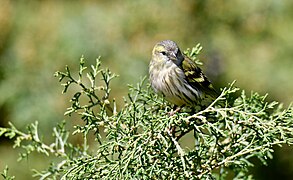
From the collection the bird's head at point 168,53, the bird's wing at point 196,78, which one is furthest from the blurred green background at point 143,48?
the bird's wing at point 196,78

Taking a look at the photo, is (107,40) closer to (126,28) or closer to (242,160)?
(126,28)

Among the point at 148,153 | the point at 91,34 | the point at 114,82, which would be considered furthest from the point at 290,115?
the point at 91,34

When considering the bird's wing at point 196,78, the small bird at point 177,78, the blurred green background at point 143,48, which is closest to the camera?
the small bird at point 177,78

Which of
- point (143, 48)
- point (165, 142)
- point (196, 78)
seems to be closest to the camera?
point (165, 142)

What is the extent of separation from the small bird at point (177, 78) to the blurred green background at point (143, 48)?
251 centimetres

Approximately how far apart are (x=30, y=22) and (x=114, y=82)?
1.28 meters

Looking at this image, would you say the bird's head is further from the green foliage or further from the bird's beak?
the green foliage

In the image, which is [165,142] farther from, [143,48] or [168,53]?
[143,48]

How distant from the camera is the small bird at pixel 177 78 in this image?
276 cm

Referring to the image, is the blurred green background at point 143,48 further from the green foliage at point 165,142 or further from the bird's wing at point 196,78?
the green foliage at point 165,142

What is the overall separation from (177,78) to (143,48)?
2811mm

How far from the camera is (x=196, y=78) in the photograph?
2.99 meters

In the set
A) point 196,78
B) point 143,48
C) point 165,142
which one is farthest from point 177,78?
point 143,48

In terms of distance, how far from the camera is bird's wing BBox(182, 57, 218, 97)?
9.51ft
